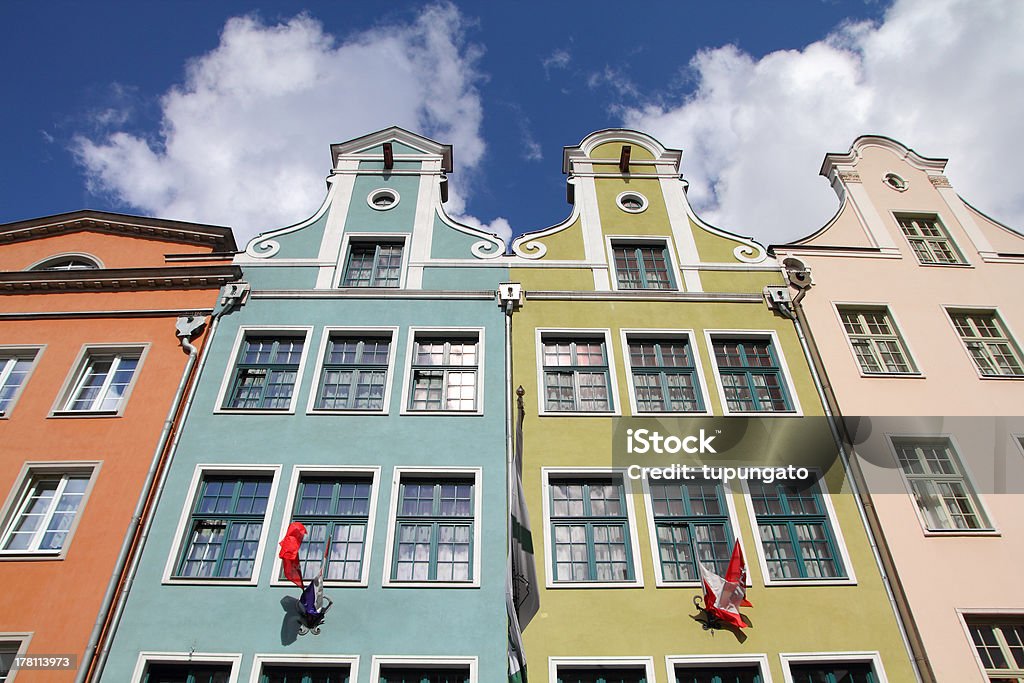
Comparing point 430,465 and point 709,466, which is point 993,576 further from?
point 430,465

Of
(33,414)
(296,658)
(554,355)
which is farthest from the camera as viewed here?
(554,355)

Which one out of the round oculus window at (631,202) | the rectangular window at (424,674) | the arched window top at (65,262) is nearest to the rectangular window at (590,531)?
the rectangular window at (424,674)

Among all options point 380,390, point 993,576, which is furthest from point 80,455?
point 993,576

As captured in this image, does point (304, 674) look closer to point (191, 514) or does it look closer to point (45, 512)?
point (191, 514)

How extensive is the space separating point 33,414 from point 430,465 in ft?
29.5

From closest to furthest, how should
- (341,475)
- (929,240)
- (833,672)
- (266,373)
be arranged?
(833,672)
(341,475)
(266,373)
(929,240)

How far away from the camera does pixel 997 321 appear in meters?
19.5

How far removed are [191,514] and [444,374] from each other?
239 inches

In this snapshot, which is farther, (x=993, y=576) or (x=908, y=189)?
(x=908, y=189)

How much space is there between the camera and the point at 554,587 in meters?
14.5

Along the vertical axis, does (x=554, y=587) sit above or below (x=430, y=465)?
below

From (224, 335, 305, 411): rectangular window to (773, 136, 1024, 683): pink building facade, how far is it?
12297 mm

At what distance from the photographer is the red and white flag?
45.7 ft

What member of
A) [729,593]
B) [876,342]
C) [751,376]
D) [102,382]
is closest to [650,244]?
[751,376]
